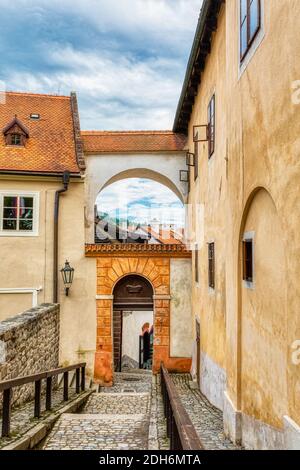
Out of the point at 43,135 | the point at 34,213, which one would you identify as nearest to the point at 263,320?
the point at 34,213

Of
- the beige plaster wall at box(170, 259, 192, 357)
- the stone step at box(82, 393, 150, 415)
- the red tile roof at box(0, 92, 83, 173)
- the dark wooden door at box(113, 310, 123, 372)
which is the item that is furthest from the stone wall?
the dark wooden door at box(113, 310, 123, 372)

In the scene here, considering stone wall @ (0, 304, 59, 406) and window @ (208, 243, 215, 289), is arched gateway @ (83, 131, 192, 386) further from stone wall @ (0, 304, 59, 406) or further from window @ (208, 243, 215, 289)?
window @ (208, 243, 215, 289)

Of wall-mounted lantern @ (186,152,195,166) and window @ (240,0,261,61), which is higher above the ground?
wall-mounted lantern @ (186,152,195,166)

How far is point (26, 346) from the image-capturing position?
8.90 m

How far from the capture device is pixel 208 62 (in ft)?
38.7

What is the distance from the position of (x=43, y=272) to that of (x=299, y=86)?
1178cm

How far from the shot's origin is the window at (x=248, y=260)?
668cm

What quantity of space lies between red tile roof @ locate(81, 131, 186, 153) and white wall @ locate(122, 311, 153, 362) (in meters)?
13.7

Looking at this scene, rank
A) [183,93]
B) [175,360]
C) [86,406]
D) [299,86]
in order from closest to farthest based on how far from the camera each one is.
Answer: [299,86]
[86,406]
[183,93]
[175,360]

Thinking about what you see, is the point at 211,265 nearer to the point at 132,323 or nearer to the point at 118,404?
the point at 118,404

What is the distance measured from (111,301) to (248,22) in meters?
10.4

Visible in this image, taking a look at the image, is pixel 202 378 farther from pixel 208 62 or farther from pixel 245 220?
pixel 208 62

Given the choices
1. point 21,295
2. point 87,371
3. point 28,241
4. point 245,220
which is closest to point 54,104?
point 28,241

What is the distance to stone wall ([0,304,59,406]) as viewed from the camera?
7570 millimetres
